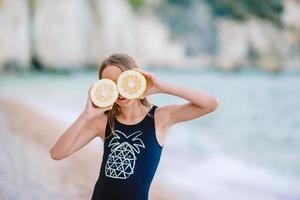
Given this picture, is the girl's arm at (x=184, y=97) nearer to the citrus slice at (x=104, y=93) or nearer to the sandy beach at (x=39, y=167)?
the citrus slice at (x=104, y=93)

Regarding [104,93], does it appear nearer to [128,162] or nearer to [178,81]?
[128,162]

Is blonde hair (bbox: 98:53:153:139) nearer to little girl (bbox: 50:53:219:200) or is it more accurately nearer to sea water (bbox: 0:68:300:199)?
little girl (bbox: 50:53:219:200)

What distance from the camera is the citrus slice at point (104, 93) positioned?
1.10 meters

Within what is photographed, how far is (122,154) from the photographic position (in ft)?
3.61

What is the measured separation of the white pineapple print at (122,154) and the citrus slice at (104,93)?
7 cm

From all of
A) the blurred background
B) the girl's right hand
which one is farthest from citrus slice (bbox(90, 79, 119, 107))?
the blurred background

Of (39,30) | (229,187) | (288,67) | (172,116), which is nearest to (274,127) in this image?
(288,67)

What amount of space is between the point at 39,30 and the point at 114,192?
Answer: 4.13 m

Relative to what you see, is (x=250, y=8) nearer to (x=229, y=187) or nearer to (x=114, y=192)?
(x=229, y=187)

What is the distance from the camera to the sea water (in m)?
3.50

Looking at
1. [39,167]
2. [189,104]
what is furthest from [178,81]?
[189,104]

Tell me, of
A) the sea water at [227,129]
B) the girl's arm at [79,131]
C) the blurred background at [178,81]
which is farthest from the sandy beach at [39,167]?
the girl's arm at [79,131]

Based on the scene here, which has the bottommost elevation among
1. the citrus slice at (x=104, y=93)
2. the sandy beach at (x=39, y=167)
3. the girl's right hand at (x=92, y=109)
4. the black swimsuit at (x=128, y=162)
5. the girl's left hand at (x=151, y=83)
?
the black swimsuit at (x=128, y=162)

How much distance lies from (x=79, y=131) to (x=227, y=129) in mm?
3549
